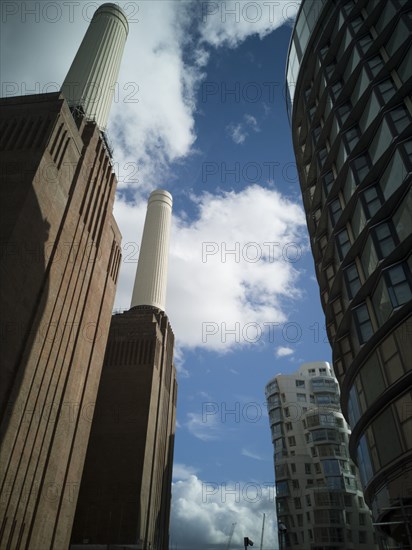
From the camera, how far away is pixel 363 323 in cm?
2448

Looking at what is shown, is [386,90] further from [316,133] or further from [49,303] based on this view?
[49,303]

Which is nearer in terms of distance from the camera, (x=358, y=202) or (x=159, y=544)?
(x=358, y=202)

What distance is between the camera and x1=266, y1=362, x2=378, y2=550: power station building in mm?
62906

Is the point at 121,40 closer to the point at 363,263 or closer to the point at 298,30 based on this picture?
the point at 298,30

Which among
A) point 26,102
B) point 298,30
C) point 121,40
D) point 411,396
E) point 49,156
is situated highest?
point 121,40

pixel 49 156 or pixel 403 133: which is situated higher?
pixel 49 156

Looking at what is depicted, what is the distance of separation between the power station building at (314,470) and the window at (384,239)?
5075 centimetres

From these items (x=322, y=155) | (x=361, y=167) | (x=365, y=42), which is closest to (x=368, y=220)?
(x=361, y=167)

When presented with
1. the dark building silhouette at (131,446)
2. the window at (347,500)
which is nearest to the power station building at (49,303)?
the dark building silhouette at (131,446)

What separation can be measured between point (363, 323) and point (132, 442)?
33879 millimetres

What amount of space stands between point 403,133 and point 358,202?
4.46 metres

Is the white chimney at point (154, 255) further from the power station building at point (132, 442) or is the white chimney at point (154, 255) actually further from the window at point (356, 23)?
the window at point (356, 23)

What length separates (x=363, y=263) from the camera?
1019 inches

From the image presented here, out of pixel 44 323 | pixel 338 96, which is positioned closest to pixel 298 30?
pixel 338 96
